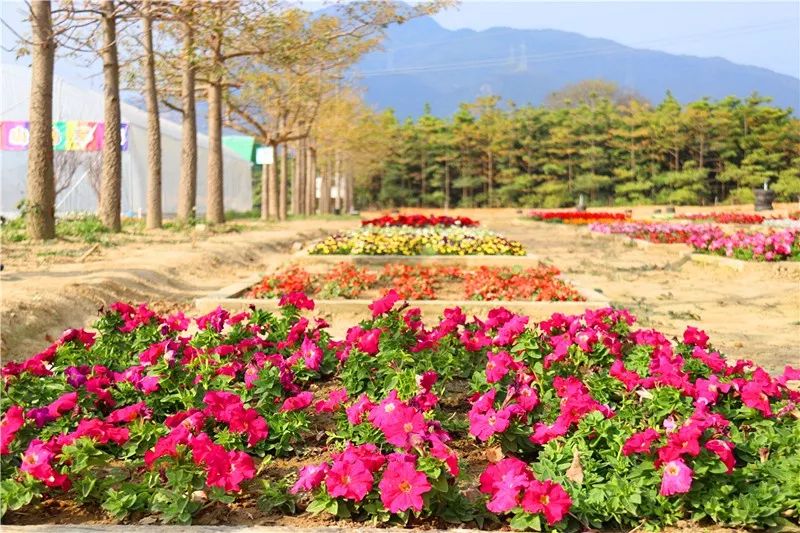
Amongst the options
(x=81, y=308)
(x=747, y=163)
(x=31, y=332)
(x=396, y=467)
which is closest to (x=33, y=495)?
(x=396, y=467)

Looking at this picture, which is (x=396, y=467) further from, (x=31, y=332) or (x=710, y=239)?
(x=710, y=239)

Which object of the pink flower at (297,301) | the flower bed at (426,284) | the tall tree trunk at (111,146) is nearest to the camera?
the pink flower at (297,301)

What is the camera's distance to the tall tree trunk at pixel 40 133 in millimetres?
12672

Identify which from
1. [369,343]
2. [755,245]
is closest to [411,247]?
[755,245]

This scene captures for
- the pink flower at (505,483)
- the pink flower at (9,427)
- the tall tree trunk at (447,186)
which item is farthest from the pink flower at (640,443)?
the tall tree trunk at (447,186)

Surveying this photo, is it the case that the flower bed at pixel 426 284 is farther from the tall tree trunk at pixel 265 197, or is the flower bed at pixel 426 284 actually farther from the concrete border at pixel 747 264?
the tall tree trunk at pixel 265 197

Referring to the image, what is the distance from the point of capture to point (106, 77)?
15781 mm

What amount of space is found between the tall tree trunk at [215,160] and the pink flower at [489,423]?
60.4ft

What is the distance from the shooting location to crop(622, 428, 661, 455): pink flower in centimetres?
296

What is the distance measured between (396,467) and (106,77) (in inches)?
592

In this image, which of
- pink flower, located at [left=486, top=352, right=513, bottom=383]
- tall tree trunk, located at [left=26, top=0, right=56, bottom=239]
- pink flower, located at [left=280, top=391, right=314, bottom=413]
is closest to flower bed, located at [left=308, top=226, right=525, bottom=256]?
tall tree trunk, located at [left=26, top=0, right=56, bottom=239]

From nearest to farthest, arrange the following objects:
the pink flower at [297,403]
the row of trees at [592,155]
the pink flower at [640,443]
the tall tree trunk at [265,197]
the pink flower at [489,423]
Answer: the pink flower at [640,443] → the pink flower at [489,423] → the pink flower at [297,403] → the tall tree trunk at [265,197] → the row of trees at [592,155]

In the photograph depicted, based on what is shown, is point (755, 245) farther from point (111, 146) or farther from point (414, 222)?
point (111, 146)

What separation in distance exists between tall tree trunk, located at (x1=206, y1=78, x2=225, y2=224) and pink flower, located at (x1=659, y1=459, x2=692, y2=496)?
62.6 ft
